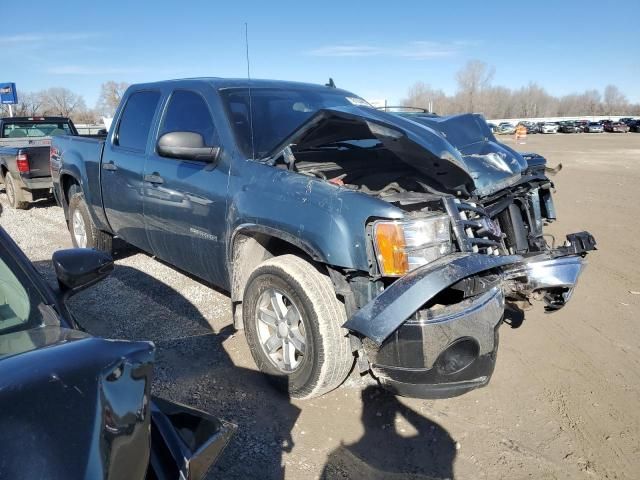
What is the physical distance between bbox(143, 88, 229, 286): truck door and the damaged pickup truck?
0.05 feet

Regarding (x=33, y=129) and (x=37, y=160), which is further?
(x=33, y=129)

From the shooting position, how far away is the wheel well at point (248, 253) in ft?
11.2

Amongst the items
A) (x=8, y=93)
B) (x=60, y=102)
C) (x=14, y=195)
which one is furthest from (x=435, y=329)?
(x=60, y=102)

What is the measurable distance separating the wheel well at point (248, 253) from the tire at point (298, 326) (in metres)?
0.18

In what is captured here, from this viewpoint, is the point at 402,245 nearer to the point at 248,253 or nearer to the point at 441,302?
the point at 441,302

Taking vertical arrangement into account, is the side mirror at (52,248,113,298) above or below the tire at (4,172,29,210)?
above

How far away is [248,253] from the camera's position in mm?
3455

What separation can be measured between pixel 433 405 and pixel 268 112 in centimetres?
245

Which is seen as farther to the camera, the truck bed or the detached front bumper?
the truck bed

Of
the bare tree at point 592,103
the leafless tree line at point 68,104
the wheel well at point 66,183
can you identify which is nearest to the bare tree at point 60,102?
the leafless tree line at point 68,104

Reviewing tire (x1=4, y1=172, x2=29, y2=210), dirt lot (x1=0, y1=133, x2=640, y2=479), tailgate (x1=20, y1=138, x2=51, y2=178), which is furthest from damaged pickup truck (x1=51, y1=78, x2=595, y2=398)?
tire (x1=4, y1=172, x2=29, y2=210)

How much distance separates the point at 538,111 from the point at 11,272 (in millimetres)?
133367

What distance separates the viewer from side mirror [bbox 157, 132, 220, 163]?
3412 millimetres

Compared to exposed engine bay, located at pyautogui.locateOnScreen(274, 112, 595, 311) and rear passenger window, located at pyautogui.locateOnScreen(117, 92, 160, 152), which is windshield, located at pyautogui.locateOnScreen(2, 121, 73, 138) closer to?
rear passenger window, located at pyautogui.locateOnScreen(117, 92, 160, 152)
